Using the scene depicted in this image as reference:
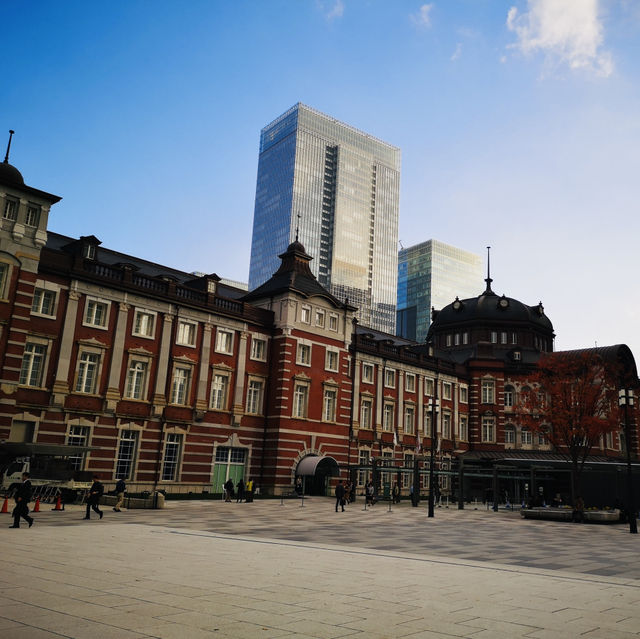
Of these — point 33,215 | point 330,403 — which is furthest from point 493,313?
point 33,215

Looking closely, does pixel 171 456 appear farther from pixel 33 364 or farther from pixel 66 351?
pixel 33 364

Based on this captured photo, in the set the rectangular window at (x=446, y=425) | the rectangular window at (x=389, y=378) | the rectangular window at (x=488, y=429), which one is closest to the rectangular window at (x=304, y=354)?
the rectangular window at (x=389, y=378)

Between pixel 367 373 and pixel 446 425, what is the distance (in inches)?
543

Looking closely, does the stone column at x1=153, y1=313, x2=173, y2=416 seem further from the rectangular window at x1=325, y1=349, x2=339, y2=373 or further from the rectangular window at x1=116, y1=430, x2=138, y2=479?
the rectangular window at x1=325, y1=349, x2=339, y2=373

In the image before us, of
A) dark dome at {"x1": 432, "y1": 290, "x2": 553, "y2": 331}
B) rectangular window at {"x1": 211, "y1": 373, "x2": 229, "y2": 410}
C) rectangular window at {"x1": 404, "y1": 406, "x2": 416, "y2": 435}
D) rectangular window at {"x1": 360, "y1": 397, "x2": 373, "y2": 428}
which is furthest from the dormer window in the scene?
dark dome at {"x1": 432, "y1": 290, "x2": 553, "y2": 331}

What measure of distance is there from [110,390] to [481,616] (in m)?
32.4

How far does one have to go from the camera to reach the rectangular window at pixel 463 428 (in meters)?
66.6

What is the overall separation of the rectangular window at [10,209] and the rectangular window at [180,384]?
13.6 metres

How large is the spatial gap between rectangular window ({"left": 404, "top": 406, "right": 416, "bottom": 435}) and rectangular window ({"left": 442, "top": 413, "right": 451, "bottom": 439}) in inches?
195

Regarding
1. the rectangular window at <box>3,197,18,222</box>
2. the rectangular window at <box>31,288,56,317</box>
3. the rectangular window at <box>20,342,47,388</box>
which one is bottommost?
the rectangular window at <box>20,342,47,388</box>

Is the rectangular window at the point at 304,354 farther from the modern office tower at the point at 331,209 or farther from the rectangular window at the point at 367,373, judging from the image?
the modern office tower at the point at 331,209

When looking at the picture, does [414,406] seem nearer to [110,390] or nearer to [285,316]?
[285,316]

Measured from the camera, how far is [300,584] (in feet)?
36.9

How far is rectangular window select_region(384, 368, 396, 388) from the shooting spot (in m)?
58.3
